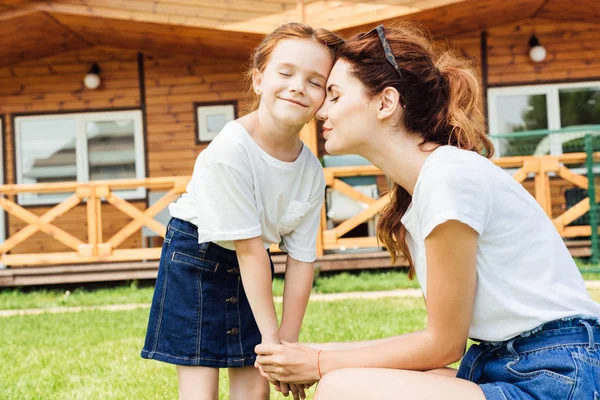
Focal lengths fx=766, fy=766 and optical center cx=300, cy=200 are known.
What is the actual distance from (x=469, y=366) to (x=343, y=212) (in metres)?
6.93

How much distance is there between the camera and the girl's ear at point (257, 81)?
8.27 feet

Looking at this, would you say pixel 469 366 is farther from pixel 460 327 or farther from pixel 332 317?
pixel 332 317

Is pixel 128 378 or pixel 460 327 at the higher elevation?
pixel 460 327

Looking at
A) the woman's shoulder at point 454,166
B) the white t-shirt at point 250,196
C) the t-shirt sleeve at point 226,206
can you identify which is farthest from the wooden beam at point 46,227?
the woman's shoulder at point 454,166

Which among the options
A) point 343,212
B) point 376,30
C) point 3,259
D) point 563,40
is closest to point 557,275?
point 376,30

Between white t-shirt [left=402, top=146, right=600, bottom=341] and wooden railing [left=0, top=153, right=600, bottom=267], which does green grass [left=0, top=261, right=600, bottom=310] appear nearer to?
wooden railing [left=0, top=153, right=600, bottom=267]

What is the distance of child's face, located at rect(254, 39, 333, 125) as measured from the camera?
2357 mm

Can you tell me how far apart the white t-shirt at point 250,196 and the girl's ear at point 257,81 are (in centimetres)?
14

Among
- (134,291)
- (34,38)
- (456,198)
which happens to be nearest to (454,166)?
(456,198)

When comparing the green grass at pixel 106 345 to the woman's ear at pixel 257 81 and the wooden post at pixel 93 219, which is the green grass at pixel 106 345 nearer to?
the woman's ear at pixel 257 81

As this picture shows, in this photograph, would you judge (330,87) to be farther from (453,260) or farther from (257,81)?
(453,260)

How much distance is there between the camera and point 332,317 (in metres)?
5.62

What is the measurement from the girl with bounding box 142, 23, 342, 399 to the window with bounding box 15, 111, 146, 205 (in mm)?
8722

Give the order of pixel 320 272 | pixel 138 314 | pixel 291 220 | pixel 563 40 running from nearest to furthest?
pixel 291 220 → pixel 138 314 → pixel 320 272 → pixel 563 40
